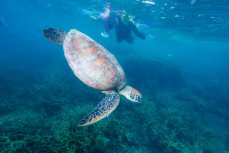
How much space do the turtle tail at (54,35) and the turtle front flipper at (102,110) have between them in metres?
2.68

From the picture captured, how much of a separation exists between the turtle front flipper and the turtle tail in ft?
8.78

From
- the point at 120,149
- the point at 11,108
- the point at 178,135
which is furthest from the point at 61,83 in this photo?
the point at 178,135

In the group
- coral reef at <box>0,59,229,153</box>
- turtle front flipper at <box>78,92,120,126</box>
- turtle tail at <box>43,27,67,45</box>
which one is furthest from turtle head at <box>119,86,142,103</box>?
turtle tail at <box>43,27,67,45</box>

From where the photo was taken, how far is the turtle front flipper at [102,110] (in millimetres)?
3911

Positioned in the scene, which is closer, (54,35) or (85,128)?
(85,128)

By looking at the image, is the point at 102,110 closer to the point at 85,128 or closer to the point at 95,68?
the point at 95,68

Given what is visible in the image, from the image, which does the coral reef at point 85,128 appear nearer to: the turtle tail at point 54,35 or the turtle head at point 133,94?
the turtle head at point 133,94

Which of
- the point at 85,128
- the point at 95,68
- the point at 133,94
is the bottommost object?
the point at 85,128

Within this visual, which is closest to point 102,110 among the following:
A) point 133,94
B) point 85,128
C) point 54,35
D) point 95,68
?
point 95,68

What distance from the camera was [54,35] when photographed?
5734mm

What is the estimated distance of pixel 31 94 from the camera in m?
10.0

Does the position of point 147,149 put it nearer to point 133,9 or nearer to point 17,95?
point 17,95

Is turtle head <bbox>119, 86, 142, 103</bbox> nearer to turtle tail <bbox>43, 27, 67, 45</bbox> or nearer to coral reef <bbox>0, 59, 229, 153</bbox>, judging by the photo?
coral reef <bbox>0, 59, 229, 153</bbox>

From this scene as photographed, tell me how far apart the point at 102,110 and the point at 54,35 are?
10.6ft
